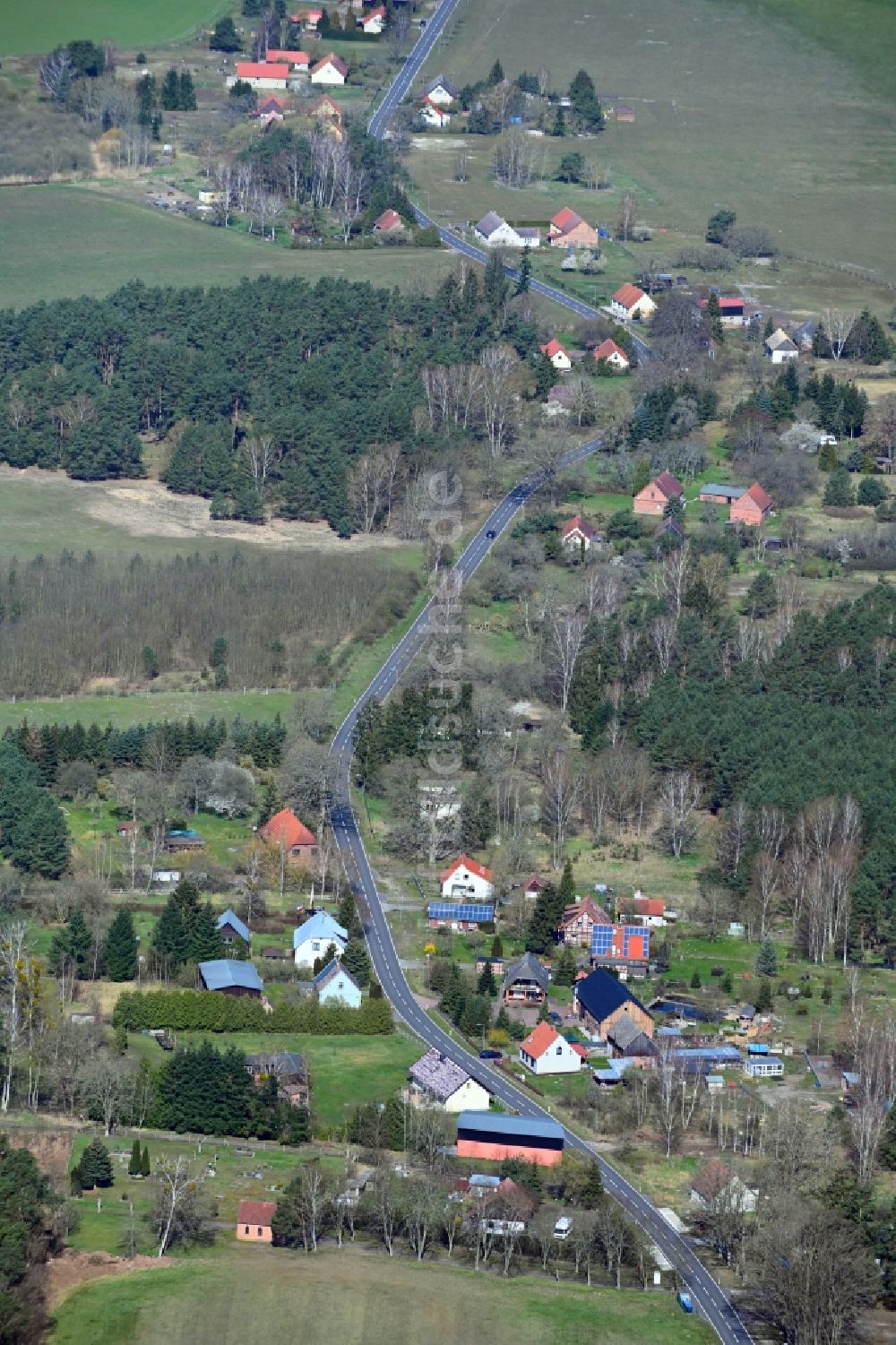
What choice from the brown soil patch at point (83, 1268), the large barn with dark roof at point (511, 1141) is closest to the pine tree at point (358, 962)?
the large barn with dark roof at point (511, 1141)

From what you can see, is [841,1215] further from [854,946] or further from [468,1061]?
[854,946]

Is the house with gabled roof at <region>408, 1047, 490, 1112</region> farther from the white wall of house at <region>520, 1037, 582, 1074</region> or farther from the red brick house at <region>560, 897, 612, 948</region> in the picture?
the red brick house at <region>560, 897, 612, 948</region>

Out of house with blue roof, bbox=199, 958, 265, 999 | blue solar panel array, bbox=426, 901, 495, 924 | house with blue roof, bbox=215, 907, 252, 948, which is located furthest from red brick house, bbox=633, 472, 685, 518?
house with blue roof, bbox=199, 958, 265, 999

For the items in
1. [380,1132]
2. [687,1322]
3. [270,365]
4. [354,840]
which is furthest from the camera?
[270,365]

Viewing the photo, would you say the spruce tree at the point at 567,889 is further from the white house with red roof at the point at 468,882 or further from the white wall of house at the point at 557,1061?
the white wall of house at the point at 557,1061

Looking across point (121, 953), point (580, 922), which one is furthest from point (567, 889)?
point (121, 953)

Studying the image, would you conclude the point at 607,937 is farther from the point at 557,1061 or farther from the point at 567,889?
the point at 557,1061

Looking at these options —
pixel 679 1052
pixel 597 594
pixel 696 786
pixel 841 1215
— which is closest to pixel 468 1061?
pixel 679 1052
